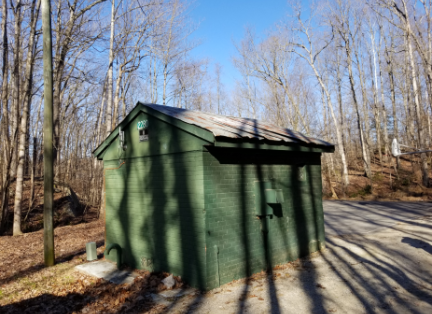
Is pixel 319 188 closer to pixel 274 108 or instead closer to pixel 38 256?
pixel 38 256

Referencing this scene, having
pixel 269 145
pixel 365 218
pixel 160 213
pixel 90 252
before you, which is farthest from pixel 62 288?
pixel 365 218

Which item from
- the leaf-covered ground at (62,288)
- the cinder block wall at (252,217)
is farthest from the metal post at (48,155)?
the cinder block wall at (252,217)

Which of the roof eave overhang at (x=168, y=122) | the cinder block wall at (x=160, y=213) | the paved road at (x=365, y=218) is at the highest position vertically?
the roof eave overhang at (x=168, y=122)

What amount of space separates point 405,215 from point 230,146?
32.1 ft

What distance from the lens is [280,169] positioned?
21.1ft

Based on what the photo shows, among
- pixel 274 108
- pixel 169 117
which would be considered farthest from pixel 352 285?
pixel 274 108

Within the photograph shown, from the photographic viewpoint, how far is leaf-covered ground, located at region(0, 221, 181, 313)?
455 centimetres

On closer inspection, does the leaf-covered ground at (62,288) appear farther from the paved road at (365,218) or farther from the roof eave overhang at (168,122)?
the paved road at (365,218)

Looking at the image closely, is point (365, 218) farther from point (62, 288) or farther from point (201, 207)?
point (62, 288)

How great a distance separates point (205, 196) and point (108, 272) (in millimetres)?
2836

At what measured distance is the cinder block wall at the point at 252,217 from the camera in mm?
5088

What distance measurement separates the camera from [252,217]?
5.70 metres

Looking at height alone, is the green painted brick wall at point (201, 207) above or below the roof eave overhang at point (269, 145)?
below

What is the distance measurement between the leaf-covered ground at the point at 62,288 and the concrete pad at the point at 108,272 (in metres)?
0.15
